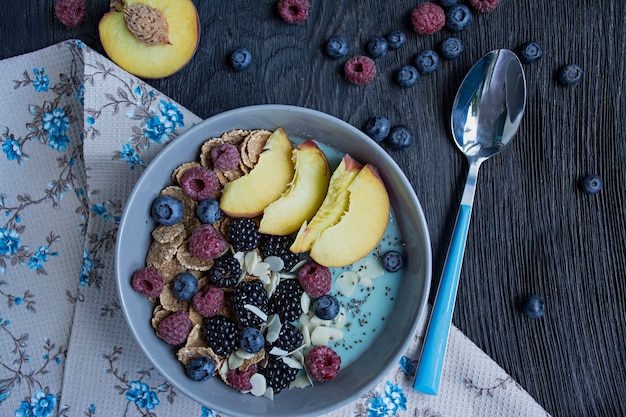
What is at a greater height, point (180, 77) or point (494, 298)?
point (180, 77)

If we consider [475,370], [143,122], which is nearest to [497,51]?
[475,370]

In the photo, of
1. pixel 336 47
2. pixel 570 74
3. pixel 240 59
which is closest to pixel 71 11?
pixel 240 59

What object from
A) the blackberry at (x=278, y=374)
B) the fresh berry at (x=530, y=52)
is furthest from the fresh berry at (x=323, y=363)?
the fresh berry at (x=530, y=52)

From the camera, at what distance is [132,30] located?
4.82 ft

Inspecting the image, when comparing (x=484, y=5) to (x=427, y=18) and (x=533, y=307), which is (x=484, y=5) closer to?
(x=427, y=18)

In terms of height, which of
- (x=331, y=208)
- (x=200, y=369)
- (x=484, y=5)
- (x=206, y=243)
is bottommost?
(x=200, y=369)

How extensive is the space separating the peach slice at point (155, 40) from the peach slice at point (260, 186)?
0.34 metres

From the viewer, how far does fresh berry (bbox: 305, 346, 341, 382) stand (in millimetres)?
1379

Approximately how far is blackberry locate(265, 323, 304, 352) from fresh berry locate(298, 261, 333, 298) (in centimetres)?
9

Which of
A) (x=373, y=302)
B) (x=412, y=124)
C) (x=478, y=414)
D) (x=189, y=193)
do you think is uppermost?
(x=412, y=124)

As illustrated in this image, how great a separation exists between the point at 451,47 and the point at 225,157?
630 millimetres

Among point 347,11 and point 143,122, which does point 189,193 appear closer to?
point 143,122

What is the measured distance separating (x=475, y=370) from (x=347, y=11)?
942 mm

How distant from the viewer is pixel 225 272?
1.37m
